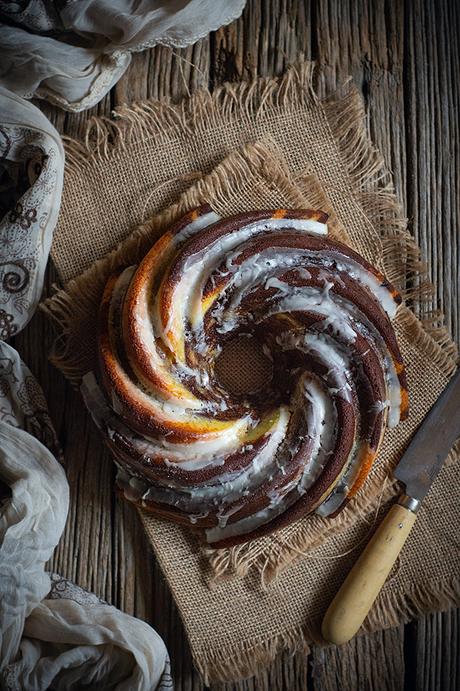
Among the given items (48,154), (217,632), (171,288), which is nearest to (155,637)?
(217,632)

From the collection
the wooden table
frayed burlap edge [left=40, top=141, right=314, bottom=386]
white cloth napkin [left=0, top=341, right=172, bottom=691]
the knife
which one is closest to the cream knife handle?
the knife

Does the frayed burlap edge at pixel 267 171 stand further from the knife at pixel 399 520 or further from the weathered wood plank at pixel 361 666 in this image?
the weathered wood plank at pixel 361 666

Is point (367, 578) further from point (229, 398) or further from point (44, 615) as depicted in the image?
point (44, 615)

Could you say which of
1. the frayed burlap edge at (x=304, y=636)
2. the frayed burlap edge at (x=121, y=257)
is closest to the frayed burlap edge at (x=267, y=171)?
the frayed burlap edge at (x=121, y=257)

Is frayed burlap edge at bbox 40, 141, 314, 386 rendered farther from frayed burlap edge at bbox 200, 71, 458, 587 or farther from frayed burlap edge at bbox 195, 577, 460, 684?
frayed burlap edge at bbox 195, 577, 460, 684

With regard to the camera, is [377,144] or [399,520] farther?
[377,144]

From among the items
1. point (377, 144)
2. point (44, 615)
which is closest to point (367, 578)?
point (44, 615)

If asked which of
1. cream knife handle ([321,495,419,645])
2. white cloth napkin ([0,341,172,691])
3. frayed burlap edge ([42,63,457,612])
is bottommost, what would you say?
white cloth napkin ([0,341,172,691])
